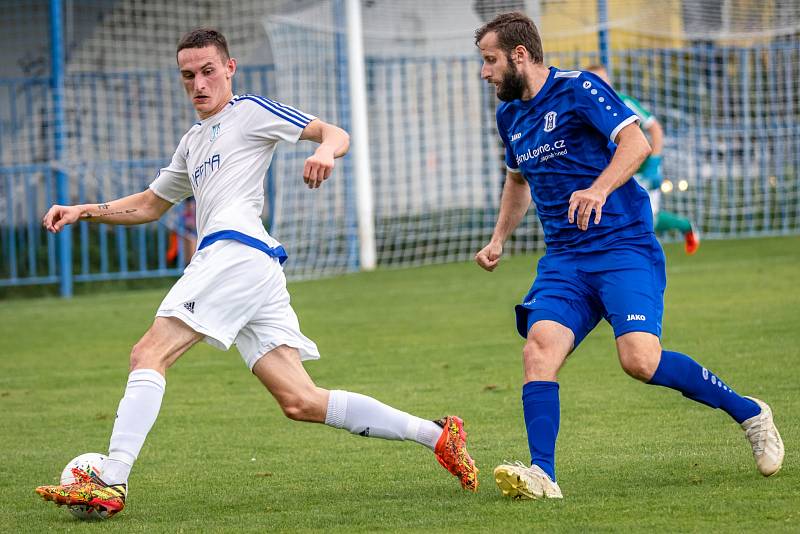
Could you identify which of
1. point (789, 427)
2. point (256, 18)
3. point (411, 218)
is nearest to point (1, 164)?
point (256, 18)

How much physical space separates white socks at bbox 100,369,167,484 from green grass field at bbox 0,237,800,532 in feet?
0.69

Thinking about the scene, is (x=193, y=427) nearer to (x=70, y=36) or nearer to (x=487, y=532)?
(x=487, y=532)

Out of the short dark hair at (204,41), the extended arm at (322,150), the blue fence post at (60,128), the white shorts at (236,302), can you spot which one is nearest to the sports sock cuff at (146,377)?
the white shorts at (236,302)

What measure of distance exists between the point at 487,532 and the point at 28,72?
1722 cm

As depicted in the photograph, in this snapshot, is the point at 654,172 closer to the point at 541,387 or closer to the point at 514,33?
the point at 514,33

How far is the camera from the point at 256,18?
59.5 ft

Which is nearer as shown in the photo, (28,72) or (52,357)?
(52,357)

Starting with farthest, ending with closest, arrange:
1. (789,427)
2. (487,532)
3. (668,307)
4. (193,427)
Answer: (668,307) < (193,427) < (789,427) < (487,532)

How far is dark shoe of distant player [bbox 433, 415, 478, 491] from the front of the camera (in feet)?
16.8

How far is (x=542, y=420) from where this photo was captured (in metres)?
4.92

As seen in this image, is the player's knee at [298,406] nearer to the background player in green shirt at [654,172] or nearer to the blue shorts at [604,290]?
the blue shorts at [604,290]

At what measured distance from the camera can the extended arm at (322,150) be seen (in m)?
4.58

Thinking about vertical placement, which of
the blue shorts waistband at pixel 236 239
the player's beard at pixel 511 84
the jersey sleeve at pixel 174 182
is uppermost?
the player's beard at pixel 511 84

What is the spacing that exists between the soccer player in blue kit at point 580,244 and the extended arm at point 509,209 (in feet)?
0.73
